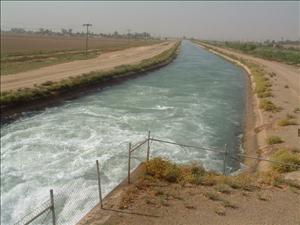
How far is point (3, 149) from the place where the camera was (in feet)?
73.4

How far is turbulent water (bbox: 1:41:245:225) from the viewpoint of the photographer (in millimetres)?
16906

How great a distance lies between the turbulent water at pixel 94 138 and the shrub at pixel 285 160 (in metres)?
2.38

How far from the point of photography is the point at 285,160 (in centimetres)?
1664

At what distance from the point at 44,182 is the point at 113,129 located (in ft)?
29.9

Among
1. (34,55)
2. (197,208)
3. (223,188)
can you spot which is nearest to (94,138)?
(223,188)

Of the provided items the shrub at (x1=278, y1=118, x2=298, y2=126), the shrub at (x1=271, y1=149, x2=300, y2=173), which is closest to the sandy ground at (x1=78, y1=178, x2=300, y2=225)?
the shrub at (x1=271, y1=149, x2=300, y2=173)

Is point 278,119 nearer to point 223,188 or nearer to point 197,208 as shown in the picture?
point 223,188

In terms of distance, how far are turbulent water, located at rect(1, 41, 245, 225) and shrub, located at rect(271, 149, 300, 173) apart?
2.38 m

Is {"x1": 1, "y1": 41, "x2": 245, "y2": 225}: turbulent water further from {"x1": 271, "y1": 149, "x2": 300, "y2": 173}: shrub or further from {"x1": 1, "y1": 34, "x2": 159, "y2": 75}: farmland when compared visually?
{"x1": 1, "y1": 34, "x2": 159, "y2": 75}: farmland

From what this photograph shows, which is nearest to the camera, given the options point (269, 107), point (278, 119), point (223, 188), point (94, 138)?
point (223, 188)

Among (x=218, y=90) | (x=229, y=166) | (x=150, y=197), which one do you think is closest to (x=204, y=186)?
(x=150, y=197)

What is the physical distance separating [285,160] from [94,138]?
40.1 feet

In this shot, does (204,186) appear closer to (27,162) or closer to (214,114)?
(27,162)

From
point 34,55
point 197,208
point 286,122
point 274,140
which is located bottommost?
point 34,55
